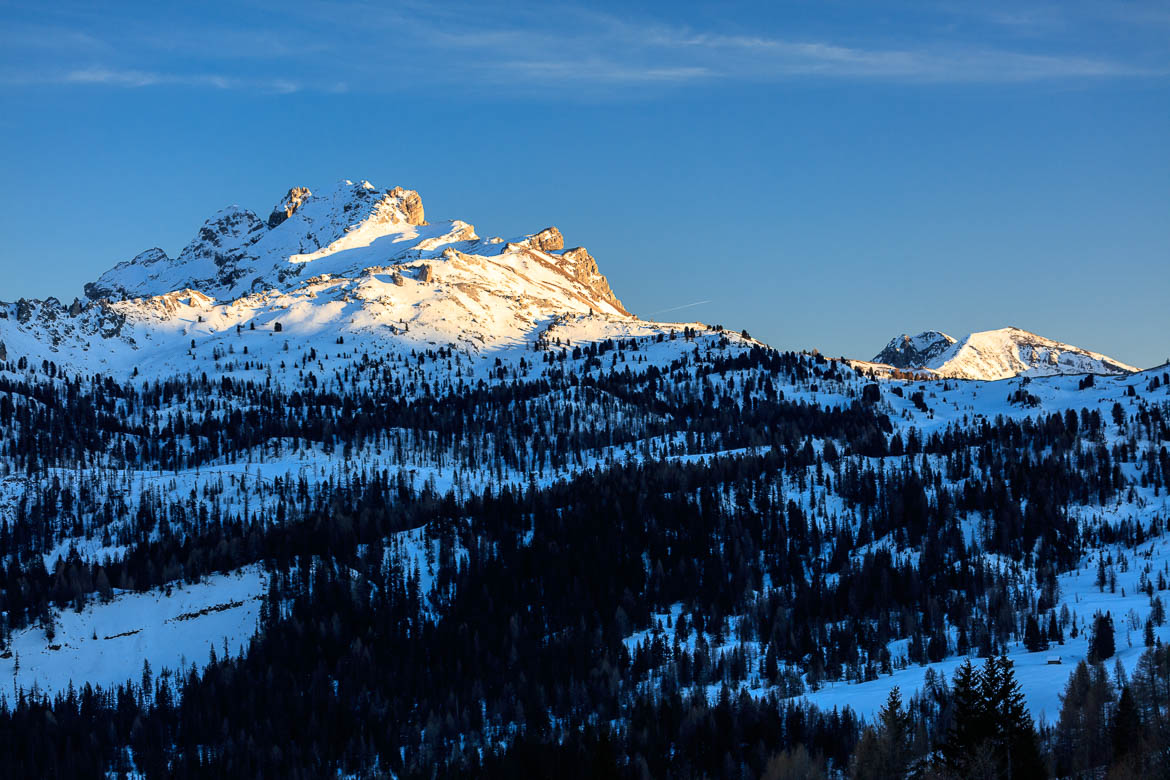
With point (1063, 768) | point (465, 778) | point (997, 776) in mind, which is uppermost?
point (997, 776)

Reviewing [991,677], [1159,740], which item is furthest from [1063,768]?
[991,677]

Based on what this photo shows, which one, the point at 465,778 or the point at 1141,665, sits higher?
the point at 1141,665

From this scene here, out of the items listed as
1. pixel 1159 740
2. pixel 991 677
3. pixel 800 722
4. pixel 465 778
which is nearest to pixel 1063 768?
pixel 1159 740

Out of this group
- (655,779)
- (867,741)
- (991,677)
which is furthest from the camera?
(655,779)

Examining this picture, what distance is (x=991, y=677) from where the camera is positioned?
125688 mm

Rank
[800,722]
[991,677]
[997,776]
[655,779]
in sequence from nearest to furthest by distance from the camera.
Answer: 1. [997,776]
2. [991,677]
3. [655,779]
4. [800,722]

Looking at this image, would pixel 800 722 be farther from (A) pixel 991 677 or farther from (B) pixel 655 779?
(A) pixel 991 677

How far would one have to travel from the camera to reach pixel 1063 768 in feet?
507

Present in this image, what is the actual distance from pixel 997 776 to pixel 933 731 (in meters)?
77.8

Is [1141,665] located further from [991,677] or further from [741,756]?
[991,677]

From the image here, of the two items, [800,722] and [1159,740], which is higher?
[1159,740]

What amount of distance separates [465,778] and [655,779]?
1074 inches

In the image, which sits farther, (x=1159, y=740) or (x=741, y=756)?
(x=741, y=756)

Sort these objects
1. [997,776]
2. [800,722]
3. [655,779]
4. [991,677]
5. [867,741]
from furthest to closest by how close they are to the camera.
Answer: [800,722], [655,779], [867,741], [991,677], [997,776]
